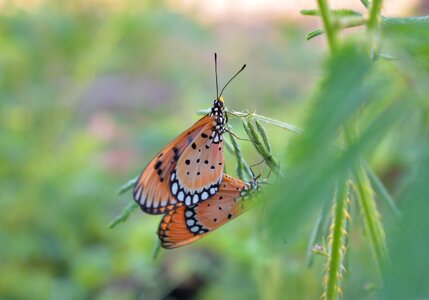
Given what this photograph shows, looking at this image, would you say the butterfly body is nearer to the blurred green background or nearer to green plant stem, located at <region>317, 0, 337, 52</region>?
green plant stem, located at <region>317, 0, 337, 52</region>

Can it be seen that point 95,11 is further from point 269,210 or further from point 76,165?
point 269,210

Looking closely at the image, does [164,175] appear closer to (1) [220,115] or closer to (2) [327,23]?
(1) [220,115]

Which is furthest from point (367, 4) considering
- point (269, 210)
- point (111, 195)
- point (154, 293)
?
point (111, 195)

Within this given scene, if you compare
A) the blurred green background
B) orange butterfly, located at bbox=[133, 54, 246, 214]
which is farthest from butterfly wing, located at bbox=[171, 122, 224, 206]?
the blurred green background

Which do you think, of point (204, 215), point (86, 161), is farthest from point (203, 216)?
point (86, 161)

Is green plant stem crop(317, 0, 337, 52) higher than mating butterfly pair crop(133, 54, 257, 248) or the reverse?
higher

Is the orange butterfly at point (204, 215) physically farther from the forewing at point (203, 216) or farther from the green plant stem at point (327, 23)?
the green plant stem at point (327, 23)

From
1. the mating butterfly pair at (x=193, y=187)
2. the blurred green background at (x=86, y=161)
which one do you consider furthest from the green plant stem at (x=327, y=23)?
the blurred green background at (x=86, y=161)

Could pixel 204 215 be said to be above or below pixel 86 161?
below
